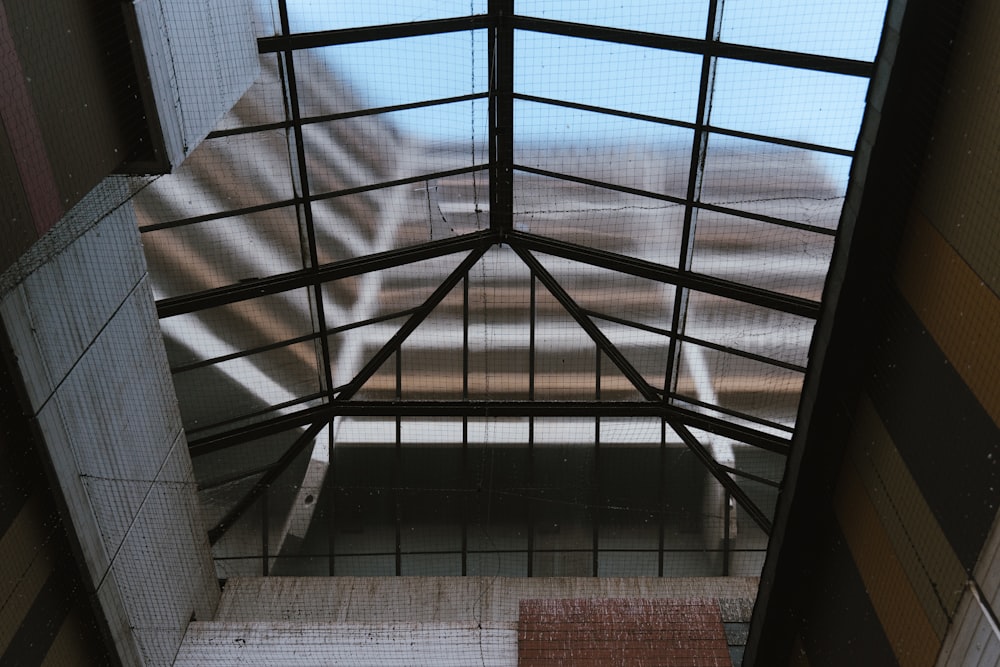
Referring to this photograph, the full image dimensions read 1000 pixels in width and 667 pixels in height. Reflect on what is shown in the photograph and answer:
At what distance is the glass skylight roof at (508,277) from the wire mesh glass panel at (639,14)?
2 centimetres

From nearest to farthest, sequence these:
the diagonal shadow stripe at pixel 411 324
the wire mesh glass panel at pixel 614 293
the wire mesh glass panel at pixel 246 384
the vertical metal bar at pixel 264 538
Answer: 1. the wire mesh glass panel at pixel 614 293
2. the wire mesh glass panel at pixel 246 384
3. the diagonal shadow stripe at pixel 411 324
4. the vertical metal bar at pixel 264 538

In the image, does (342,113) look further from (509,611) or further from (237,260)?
(509,611)

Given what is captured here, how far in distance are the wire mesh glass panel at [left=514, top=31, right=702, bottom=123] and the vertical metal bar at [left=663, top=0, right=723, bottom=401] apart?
0.31ft

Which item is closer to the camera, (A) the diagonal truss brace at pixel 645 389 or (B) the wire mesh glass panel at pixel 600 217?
(B) the wire mesh glass panel at pixel 600 217

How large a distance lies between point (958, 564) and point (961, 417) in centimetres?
96

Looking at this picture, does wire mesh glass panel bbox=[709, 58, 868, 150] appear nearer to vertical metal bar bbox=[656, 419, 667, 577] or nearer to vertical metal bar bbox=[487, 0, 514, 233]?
vertical metal bar bbox=[487, 0, 514, 233]

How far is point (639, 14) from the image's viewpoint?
9.02m

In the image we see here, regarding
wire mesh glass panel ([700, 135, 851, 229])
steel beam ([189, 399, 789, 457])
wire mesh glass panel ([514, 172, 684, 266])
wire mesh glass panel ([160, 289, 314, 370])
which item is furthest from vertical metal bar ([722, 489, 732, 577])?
wire mesh glass panel ([160, 289, 314, 370])

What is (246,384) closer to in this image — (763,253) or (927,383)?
(763,253)

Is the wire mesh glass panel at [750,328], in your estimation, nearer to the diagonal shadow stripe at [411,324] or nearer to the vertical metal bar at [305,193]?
the diagonal shadow stripe at [411,324]

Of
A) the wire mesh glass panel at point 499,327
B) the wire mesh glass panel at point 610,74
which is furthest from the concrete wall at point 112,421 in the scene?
the wire mesh glass panel at point 610,74

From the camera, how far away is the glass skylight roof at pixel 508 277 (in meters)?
9.35

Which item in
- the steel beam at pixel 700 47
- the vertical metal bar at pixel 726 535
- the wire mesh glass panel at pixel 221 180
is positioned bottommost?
the vertical metal bar at pixel 726 535

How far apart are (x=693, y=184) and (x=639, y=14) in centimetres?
203
